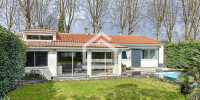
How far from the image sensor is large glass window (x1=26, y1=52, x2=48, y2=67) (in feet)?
Answer: 41.9

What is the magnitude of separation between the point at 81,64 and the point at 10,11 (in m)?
21.3

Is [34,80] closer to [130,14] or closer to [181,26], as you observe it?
[130,14]

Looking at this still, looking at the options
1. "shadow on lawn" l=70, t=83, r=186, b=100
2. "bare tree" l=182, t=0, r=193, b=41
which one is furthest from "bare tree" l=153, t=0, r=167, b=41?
"shadow on lawn" l=70, t=83, r=186, b=100

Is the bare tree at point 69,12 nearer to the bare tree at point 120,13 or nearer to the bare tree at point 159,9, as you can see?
the bare tree at point 120,13

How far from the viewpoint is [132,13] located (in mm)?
30219

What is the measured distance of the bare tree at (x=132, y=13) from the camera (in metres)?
29.2

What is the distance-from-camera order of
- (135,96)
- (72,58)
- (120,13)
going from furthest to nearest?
(120,13) < (72,58) < (135,96)

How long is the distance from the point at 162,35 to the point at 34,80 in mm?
28997

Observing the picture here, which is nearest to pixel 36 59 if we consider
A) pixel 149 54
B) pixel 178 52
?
Result: pixel 149 54

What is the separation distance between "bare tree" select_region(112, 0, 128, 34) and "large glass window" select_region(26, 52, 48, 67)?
2143cm

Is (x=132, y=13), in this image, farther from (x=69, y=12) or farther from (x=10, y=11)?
(x=10, y=11)

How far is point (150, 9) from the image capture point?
96.3 ft

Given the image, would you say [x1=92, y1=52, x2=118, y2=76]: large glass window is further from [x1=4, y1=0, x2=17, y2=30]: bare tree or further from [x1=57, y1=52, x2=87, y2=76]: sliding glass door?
[x1=4, y1=0, x2=17, y2=30]: bare tree

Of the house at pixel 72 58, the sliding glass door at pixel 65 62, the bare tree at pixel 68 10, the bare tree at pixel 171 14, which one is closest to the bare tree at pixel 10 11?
the bare tree at pixel 68 10
